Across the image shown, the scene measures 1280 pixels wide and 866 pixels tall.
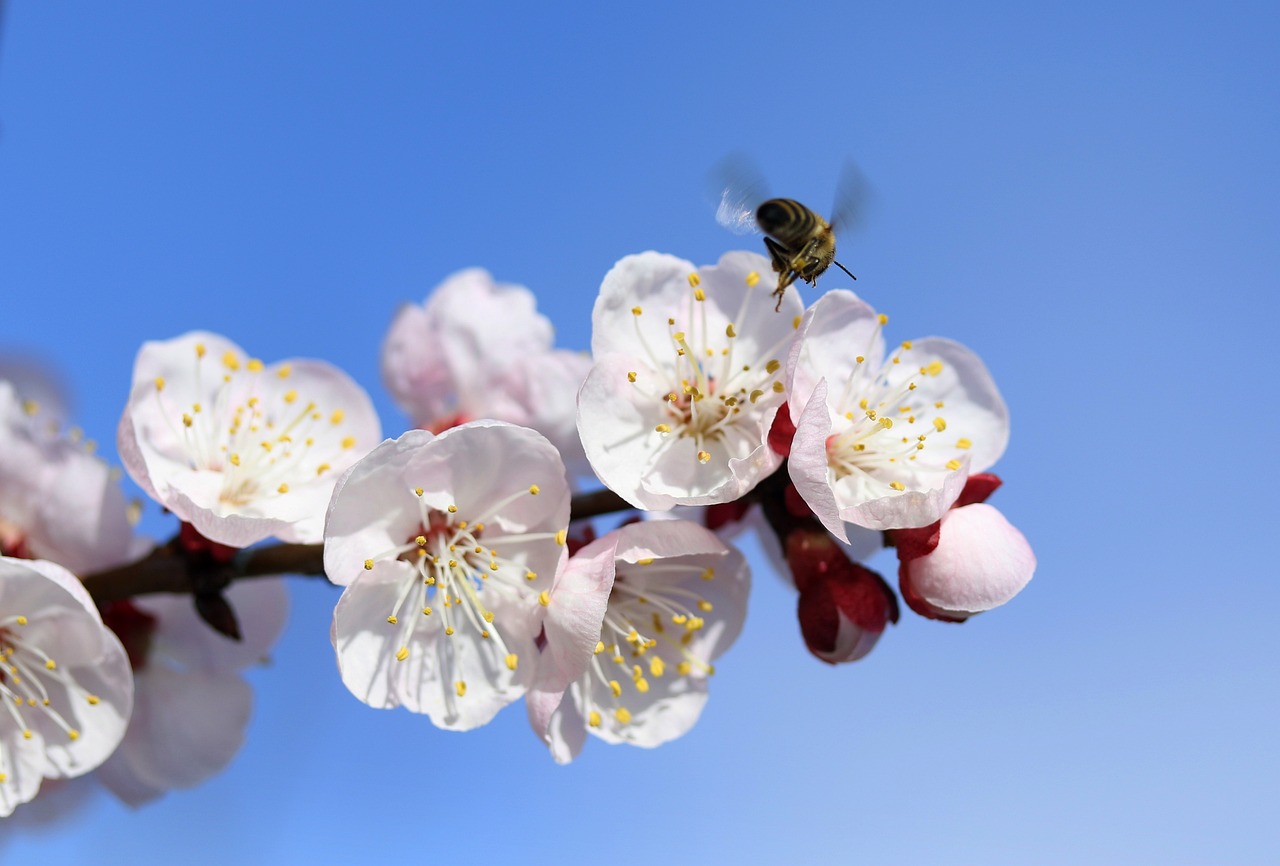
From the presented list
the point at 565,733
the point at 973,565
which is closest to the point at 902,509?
the point at 973,565

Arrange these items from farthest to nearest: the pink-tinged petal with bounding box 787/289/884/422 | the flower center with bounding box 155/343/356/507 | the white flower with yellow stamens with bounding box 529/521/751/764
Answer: the flower center with bounding box 155/343/356/507 < the white flower with yellow stamens with bounding box 529/521/751/764 < the pink-tinged petal with bounding box 787/289/884/422

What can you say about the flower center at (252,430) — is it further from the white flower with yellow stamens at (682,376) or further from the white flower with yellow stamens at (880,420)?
the white flower with yellow stamens at (880,420)

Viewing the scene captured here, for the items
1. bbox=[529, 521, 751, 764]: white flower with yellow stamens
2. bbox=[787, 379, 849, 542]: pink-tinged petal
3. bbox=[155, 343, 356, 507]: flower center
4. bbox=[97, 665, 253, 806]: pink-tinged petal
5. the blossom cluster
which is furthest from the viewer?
bbox=[97, 665, 253, 806]: pink-tinged petal

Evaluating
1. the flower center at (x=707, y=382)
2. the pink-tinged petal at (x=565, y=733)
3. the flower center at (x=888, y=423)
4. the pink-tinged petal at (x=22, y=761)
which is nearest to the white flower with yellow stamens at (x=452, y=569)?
the pink-tinged petal at (x=565, y=733)

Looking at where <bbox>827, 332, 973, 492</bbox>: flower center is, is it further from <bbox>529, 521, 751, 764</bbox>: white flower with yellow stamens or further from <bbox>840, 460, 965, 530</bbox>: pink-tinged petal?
<bbox>529, 521, 751, 764</bbox>: white flower with yellow stamens

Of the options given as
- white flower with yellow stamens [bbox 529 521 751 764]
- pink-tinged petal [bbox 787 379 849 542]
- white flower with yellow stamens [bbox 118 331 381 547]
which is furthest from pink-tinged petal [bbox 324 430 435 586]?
pink-tinged petal [bbox 787 379 849 542]

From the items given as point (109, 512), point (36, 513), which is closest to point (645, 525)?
point (109, 512)

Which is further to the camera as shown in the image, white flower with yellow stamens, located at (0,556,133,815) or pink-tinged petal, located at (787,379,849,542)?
white flower with yellow stamens, located at (0,556,133,815)

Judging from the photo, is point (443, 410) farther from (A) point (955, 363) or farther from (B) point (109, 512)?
(A) point (955, 363)
